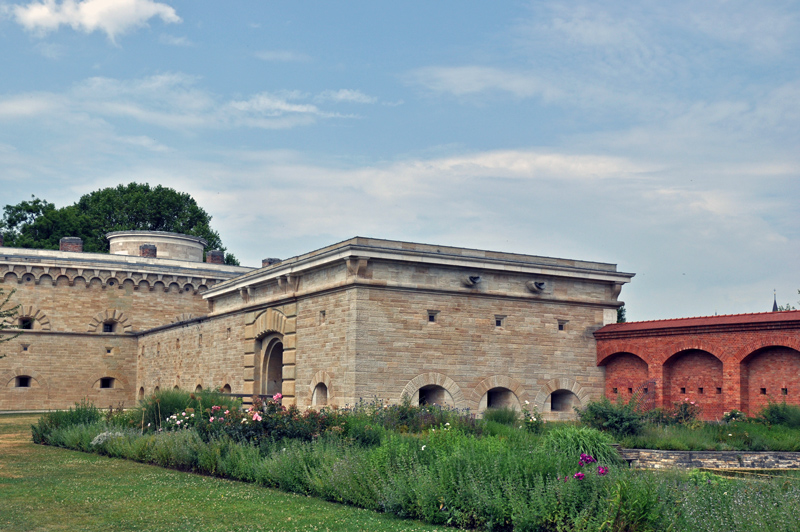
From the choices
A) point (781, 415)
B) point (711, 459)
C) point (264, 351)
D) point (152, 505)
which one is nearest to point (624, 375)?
point (781, 415)

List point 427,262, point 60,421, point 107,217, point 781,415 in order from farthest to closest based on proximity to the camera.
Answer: point 107,217, point 427,262, point 60,421, point 781,415

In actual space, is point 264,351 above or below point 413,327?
below

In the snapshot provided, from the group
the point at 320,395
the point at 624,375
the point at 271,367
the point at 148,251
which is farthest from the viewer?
the point at 148,251

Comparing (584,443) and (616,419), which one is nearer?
(584,443)

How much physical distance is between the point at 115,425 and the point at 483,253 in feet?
38.8

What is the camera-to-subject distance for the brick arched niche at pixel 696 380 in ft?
77.6

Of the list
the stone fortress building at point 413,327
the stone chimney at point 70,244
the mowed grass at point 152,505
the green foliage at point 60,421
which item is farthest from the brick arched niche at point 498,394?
the stone chimney at point 70,244

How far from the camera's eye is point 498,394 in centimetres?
2655

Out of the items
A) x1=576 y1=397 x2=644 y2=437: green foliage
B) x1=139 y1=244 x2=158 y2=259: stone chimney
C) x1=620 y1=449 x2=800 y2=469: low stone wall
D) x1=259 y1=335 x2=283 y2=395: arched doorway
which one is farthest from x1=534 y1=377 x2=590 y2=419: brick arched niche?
x1=139 y1=244 x2=158 y2=259: stone chimney

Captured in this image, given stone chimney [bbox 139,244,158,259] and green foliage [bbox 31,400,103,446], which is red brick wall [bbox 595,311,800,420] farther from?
stone chimney [bbox 139,244,158,259]

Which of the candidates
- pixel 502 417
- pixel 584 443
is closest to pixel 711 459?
pixel 584 443

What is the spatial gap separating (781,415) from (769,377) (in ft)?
5.30

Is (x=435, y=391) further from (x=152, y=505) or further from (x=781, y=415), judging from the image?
(x=152, y=505)

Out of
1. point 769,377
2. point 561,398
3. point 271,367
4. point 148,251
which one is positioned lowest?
point 561,398
